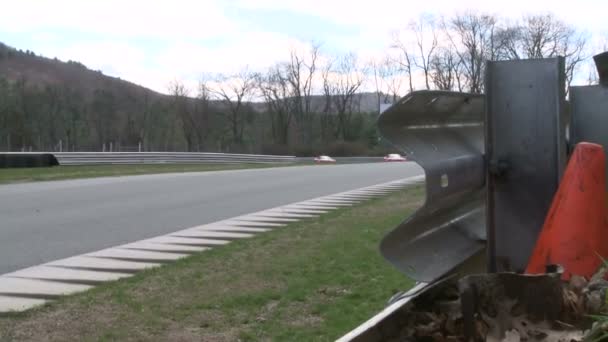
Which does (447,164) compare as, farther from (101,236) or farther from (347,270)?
(101,236)

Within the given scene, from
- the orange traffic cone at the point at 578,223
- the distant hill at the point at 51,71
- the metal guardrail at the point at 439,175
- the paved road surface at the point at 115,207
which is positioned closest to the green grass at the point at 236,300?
the metal guardrail at the point at 439,175

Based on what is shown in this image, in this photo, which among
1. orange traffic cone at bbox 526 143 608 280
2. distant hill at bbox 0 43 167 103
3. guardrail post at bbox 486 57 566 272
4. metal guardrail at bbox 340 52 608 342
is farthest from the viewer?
distant hill at bbox 0 43 167 103

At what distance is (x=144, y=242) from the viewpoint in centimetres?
1038

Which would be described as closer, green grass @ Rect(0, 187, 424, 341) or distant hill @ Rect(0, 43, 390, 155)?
green grass @ Rect(0, 187, 424, 341)

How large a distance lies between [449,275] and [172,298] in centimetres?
331

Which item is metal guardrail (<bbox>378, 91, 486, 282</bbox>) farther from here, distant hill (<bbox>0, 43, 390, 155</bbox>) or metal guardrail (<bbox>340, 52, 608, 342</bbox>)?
distant hill (<bbox>0, 43, 390, 155</bbox>)

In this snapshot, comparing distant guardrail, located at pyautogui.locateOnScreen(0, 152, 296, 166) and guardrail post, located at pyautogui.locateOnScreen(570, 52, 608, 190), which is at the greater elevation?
guardrail post, located at pyautogui.locateOnScreen(570, 52, 608, 190)

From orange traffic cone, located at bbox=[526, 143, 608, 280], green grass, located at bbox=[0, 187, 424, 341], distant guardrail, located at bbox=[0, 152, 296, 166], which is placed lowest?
green grass, located at bbox=[0, 187, 424, 341]

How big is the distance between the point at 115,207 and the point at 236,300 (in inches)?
362

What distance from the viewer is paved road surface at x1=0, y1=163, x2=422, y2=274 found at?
10.3m

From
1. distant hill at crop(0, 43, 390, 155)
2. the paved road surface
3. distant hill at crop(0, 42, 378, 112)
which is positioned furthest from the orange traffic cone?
distant hill at crop(0, 42, 378, 112)

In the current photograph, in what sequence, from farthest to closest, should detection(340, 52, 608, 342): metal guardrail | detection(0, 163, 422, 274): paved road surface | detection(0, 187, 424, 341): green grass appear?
1. detection(0, 163, 422, 274): paved road surface
2. detection(0, 187, 424, 341): green grass
3. detection(340, 52, 608, 342): metal guardrail

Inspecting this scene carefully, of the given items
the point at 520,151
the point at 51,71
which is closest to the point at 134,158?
the point at 520,151

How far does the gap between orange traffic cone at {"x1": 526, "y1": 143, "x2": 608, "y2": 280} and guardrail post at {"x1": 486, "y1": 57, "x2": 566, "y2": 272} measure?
1.35 ft
